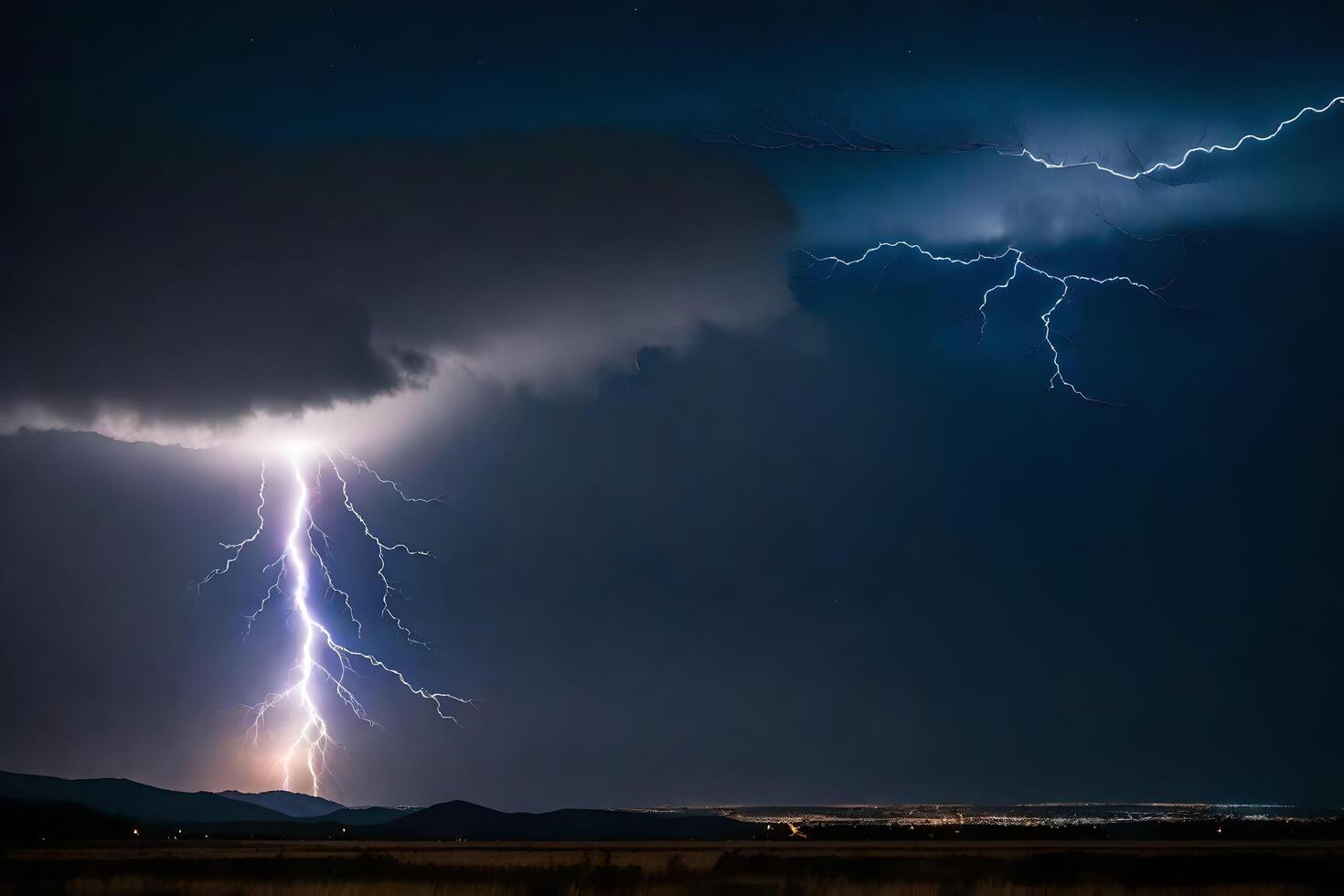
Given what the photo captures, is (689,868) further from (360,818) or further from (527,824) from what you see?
(360,818)

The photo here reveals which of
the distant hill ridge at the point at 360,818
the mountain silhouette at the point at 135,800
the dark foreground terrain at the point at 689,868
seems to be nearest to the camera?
the dark foreground terrain at the point at 689,868

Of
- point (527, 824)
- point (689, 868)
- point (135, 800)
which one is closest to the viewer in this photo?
point (689, 868)

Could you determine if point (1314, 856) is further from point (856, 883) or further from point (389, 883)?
point (389, 883)

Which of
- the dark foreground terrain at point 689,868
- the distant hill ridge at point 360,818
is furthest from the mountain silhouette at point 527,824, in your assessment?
the dark foreground terrain at point 689,868

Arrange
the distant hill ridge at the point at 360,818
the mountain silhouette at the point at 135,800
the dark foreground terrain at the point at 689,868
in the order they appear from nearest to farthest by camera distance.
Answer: the dark foreground terrain at the point at 689,868 < the distant hill ridge at the point at 360,818 < the mountain silhouette at the point at 135,800

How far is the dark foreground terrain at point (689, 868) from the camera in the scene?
11016 mm

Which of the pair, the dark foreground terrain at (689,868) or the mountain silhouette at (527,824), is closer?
the dark foreground terrain at (689,868)

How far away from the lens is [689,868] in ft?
39.1

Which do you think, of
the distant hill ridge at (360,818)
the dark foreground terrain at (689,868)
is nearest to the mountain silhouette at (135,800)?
the distant hill ridge at (360,818)

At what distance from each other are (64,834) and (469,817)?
7.89 m

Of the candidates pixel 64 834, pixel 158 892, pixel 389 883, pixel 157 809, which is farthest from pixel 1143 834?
pixel 157 809

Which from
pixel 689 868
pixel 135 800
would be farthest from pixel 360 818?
pixel 689 868

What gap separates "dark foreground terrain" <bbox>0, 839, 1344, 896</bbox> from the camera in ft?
36.1

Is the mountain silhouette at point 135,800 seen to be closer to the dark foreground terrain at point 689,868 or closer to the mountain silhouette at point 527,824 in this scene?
the mountain silhouette at point 527,824
